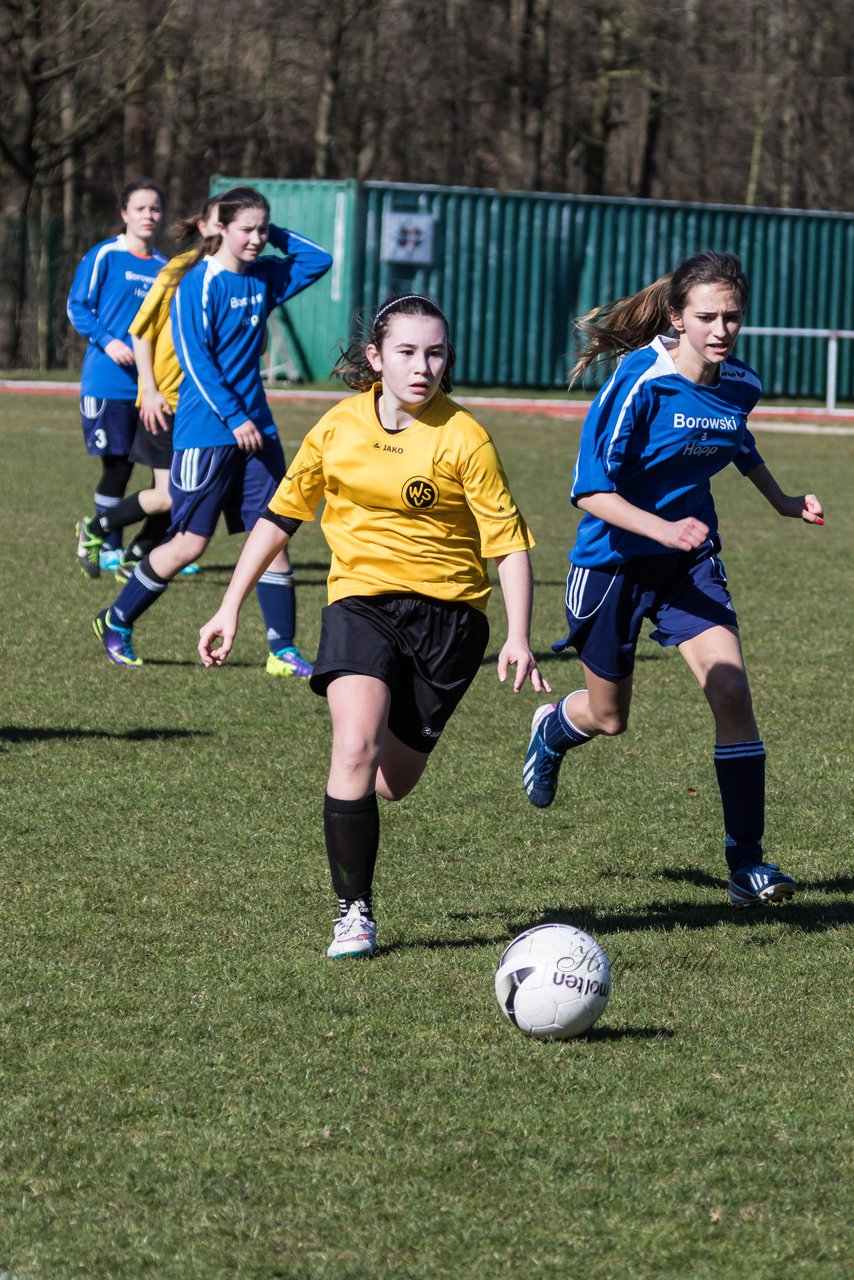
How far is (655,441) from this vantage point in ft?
17.4

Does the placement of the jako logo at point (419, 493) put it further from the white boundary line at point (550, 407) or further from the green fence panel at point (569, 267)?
the green fence panel at point (569, 267)

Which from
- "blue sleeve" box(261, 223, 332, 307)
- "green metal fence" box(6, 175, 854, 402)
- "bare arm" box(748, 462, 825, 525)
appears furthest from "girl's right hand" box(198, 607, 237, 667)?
"green metal fence" box(6, 175, 854, 402)

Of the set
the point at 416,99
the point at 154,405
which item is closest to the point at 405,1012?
the point at 154,405

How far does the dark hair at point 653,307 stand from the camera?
5.18 metres

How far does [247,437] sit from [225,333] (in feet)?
1.99

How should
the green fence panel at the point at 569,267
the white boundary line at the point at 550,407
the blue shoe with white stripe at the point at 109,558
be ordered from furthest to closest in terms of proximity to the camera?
the green fence panel at the point at 569,267, the white boundary line at the point at 550,407, the blue shoe with white stripe at the point at 109,558

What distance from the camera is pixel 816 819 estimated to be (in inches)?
252

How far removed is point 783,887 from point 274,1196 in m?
2.25

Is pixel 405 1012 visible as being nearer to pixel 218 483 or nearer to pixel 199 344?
pixel 218 483

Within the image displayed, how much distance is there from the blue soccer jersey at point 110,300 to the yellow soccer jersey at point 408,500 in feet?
21.4

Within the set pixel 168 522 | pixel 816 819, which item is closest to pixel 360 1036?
pixel 816 819

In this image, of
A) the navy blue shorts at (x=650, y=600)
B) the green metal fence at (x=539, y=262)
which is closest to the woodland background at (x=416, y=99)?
the green metal fence at (x=539, y=262)

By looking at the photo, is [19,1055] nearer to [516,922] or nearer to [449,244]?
[516,922]

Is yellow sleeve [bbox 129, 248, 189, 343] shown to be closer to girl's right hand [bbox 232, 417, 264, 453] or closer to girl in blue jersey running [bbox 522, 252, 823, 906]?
girl's right hand [bbox 232, 417, 264, 453]
